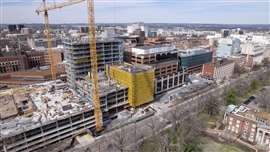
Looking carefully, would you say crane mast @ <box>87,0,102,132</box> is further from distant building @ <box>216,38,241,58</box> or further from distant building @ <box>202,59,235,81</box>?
distant building @ <box>216,38,241,58</box>

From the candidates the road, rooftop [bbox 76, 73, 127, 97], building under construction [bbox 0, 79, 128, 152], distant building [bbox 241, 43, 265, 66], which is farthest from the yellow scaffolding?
distant building [bbox 241, 43, 265, 66]

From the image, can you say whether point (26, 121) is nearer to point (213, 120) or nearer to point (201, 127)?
point (201, 127)

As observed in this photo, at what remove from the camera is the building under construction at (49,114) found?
4238cm

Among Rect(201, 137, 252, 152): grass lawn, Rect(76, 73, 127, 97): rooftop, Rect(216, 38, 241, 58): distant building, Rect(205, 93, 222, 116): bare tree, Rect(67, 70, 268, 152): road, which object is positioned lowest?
Rect(201, 137, 252, 152): grass lawn

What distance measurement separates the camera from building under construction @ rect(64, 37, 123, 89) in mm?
71819

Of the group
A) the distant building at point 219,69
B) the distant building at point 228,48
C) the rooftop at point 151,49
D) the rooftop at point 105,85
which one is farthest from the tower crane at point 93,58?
the distant building at point 228,48

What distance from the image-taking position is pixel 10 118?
48.4 meters

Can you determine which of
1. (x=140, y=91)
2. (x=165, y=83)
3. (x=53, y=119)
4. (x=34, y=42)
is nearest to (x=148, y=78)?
(x=140, y=91)

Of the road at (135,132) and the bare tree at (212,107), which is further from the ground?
the bare tree at (212,107)

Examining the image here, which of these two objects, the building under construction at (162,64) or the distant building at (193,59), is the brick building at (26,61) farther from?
the distant building at (193,59)

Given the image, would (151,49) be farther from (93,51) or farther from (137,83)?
(93,51)

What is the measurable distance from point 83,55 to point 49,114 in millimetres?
30768

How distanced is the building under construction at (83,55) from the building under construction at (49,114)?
33.5ft

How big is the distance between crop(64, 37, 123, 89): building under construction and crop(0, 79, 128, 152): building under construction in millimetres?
10212
